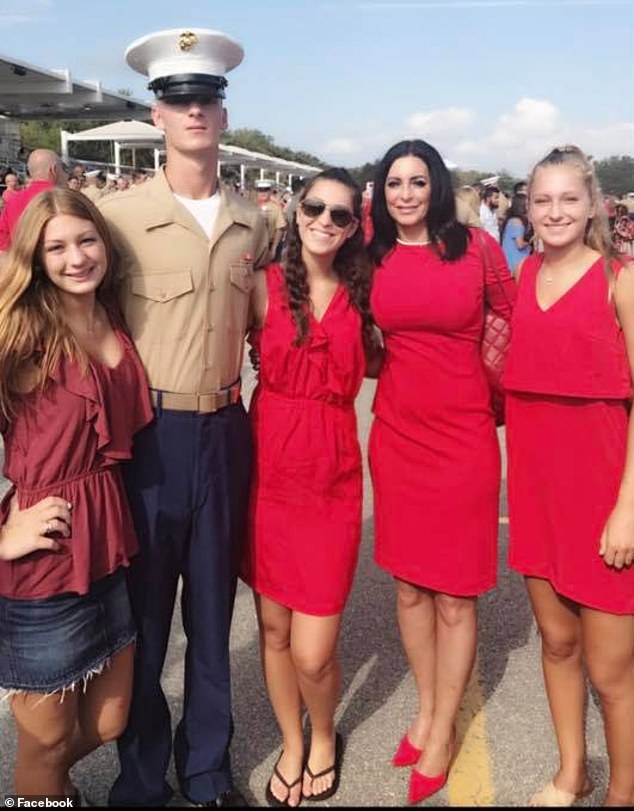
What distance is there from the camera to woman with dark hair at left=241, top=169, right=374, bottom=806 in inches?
99.7

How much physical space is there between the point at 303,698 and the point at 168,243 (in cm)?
156

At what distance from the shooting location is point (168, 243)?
2414 mm

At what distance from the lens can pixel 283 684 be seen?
2699 mm

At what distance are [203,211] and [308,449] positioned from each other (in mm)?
794

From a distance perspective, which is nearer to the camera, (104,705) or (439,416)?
(104,705)

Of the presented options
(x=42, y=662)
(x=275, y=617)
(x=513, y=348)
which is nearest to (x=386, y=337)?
(x=513, y=348)

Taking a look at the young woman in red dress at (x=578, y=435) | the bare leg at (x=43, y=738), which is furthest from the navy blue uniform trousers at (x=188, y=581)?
the young woman in red dress at (x=578, y=435)

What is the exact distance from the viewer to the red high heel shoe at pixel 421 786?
2.65 m

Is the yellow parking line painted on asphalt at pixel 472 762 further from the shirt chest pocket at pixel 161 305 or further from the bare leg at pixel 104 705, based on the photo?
the shirt chest pocket at pixel 161 305

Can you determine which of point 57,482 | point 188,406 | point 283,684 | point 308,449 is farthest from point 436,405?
point 57,482

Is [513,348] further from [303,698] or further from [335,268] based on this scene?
[303,698]

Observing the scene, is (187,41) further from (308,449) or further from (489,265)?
(308,449)

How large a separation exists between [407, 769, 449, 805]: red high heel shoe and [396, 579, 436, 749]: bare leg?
0.15 metres

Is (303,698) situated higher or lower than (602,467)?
lower
